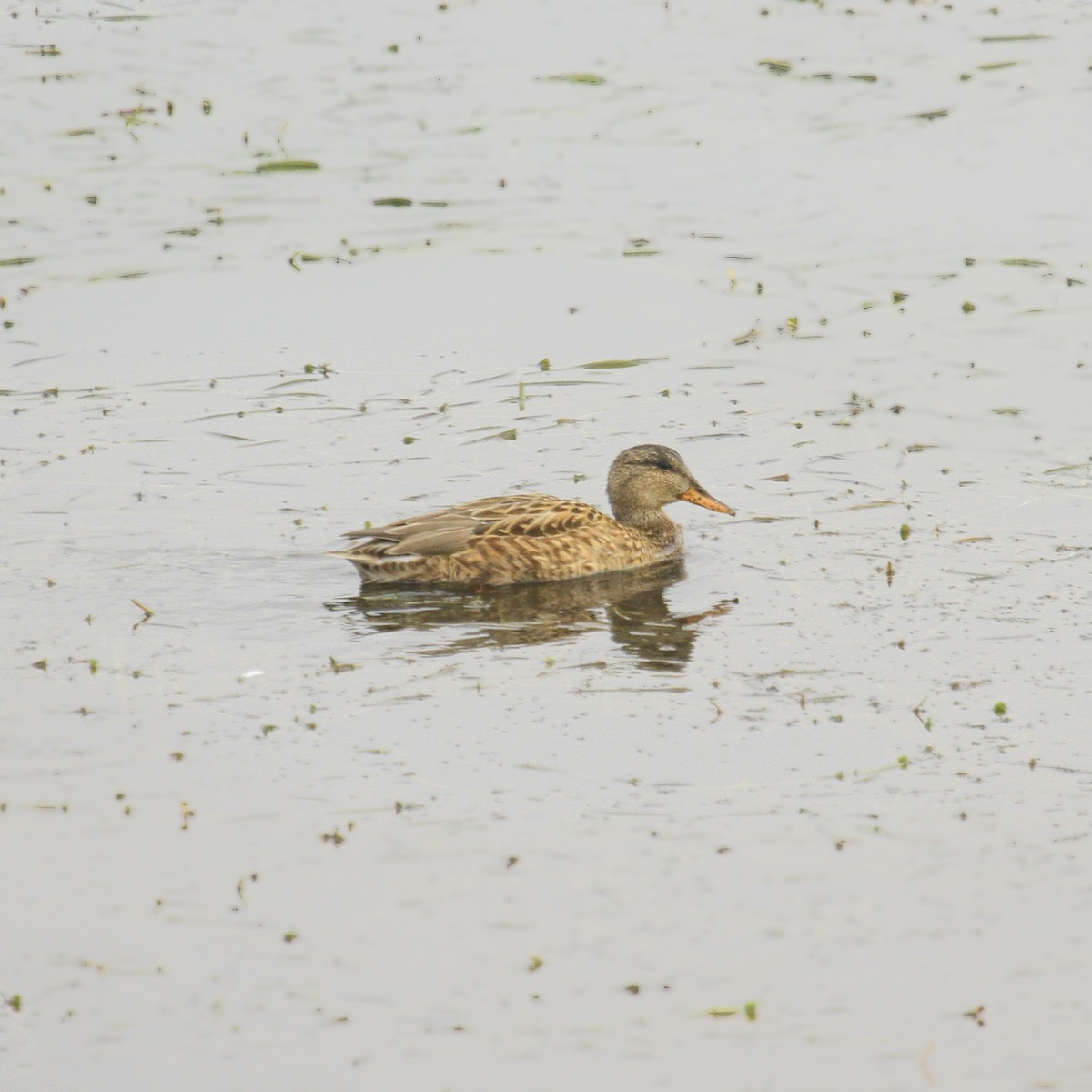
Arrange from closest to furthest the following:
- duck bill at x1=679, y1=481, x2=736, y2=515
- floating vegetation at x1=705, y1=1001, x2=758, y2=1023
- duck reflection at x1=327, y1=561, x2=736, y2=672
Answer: floating vegetation at x1=705, y1=1001, x2=758, y2=1023, duck reflection at x1=327, y1=561, x2=736, y2=672, duck bill at x1=679, y1=481, x2=736, y2=515

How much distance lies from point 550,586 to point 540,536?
340mm

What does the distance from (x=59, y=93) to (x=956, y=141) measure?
10.3 meters

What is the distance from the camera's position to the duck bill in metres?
14.0

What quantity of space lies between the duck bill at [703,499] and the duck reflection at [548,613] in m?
0.52

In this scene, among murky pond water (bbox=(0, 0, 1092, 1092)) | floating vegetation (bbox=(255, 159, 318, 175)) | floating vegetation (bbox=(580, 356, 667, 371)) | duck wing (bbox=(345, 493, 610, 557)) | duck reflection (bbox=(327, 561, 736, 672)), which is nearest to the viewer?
murky pond water (bbox=(0, 0, 1092, 1092))

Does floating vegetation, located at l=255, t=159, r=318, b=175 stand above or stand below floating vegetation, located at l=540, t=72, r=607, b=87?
below

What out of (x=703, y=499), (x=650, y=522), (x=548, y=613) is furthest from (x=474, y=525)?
(x=703, y=499)

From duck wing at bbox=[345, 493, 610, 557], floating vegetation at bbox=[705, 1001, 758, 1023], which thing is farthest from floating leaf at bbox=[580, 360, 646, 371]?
floating vegetation at bbox=[705, 1001, 758, 1023]

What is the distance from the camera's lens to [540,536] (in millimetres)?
13375

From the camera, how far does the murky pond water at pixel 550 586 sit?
803 cm

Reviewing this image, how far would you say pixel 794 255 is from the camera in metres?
19.5

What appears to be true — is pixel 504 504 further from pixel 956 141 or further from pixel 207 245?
pixel 956 141

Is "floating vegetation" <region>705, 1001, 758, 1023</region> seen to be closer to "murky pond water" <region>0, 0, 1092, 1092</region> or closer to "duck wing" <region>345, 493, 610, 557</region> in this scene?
"murky pond water" <region>0, 0, 1092, 1092</region>

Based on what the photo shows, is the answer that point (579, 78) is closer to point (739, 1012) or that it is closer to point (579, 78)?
point (579, 78)
